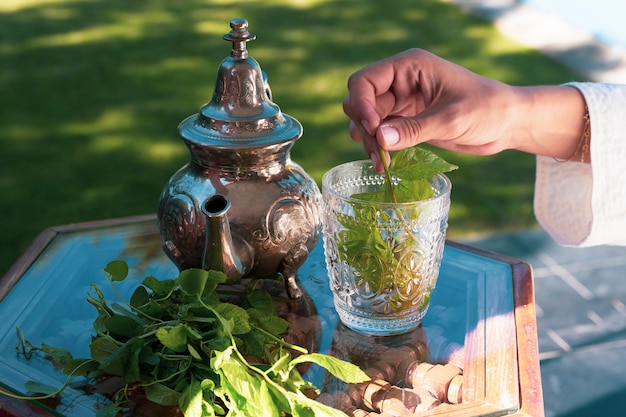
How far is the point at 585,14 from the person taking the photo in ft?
12.0

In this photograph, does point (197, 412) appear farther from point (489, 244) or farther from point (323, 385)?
point (489, 244)

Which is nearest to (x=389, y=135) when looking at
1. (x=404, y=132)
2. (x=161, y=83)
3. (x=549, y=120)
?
(x=404, y=132)

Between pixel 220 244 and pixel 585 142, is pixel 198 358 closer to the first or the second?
pixel 220 244

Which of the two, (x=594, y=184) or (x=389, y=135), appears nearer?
(x=389, y=135)

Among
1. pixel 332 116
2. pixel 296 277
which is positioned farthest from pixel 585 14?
pixel 296 277

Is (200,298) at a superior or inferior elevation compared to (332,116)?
superior

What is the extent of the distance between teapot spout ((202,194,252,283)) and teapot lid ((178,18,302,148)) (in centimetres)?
8

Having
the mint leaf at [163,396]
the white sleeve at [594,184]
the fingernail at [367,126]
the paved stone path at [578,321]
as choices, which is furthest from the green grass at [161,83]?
the mint leaf at [163,396]

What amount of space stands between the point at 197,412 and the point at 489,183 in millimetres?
1758

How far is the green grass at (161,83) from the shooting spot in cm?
234

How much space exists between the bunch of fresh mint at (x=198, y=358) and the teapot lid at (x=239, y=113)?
17 cm

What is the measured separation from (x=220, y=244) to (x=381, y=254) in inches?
7.4

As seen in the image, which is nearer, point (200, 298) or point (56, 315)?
point (200, 298)

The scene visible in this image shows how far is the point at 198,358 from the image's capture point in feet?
2.72
